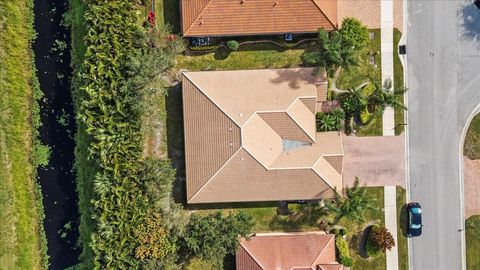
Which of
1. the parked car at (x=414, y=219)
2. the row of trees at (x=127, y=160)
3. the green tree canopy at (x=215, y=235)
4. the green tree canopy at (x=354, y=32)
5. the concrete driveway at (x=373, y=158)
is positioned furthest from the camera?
the concrete driveway at (x=373, y=158)

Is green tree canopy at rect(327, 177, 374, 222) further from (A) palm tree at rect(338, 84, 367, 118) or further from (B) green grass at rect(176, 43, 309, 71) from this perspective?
(B) green grass at rect(176, 43, 309, 71)

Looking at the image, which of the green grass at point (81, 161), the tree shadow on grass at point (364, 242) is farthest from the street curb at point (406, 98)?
the green grass at point (81, 161)

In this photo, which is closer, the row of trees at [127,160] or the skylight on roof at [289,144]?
the row of trees at [127,160]

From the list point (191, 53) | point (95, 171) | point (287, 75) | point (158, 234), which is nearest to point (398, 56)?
point (287, 75)

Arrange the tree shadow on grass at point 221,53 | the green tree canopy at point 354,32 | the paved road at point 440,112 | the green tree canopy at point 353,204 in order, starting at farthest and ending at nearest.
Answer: the paved road at point 440,112
the tree shadow on grass at point 221,53
the green tree canopy at point 354,32
the green tree canopy at point 353,204

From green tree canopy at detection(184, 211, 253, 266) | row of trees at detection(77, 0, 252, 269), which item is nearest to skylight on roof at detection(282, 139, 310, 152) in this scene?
green tree canopy at detection(184, 211, 253, 266)

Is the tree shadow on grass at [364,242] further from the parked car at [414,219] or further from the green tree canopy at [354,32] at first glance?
the green tree canopy at [354,32]
